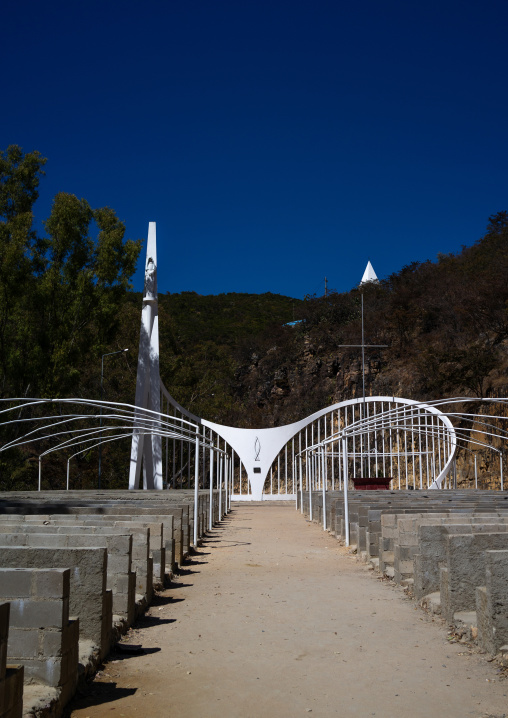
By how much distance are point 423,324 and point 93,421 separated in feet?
68.3

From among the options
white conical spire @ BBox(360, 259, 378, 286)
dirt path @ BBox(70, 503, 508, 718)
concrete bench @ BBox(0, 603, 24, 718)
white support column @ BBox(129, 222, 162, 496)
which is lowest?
dirt path @ BBox(70, 503, 508, 718)

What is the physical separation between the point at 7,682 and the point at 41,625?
0.93 meters

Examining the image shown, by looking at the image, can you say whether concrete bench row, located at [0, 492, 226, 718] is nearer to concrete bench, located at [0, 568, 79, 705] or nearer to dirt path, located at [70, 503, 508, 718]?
concrete bench, located at [0, 568, 79, 705]

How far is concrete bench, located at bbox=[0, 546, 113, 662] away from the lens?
17.6 feet

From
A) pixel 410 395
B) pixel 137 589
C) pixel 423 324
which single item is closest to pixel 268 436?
pixel 410 395

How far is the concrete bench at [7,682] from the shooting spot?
342 cm

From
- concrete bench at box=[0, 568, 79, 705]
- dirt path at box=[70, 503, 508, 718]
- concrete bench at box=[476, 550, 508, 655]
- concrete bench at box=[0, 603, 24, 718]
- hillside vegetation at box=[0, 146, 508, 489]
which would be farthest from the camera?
hillside vegetation at box=[0, 146, 508, 489]

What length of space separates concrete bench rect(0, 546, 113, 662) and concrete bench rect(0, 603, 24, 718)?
5.57ft

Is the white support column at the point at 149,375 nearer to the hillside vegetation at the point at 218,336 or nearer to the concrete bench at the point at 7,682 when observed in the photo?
the hillside vegetation at the point at 218,336

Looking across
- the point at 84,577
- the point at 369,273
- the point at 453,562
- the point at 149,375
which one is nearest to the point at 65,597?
the point at 84,577

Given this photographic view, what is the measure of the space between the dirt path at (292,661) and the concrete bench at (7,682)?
745 millimetres

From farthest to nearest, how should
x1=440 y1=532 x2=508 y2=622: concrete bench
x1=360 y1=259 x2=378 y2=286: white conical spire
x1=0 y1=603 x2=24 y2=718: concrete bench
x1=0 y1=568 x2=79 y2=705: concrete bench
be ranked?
x1=360 y1=259 x2=378 y2=286: white conical spire → x1=440 y1=532 x2=508 y2=622: concrete bench → x1=0 y1=568 x2=79 y2=705: concrete bench → x1=0 y1=603 x2=24 y2=718: concrete bench

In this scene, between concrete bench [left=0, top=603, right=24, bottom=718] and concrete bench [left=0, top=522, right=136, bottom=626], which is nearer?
concrete bench [left=0, top=603, right=24, bottom=718]

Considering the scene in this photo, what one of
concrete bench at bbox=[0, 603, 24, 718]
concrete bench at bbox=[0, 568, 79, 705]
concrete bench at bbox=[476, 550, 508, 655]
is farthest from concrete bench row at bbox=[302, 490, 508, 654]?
concrete bench at bbox=[0, 603, 24, 718]
